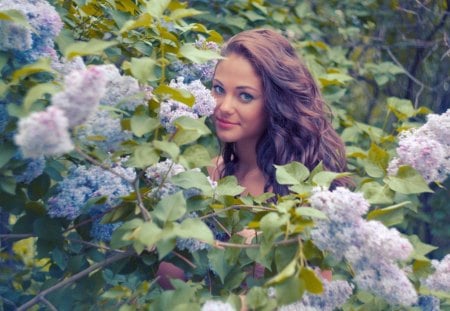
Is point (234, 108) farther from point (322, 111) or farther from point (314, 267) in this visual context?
point (314, 267)

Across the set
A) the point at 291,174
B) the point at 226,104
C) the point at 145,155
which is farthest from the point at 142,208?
the point at 226,104

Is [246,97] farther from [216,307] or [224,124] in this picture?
[216,307]

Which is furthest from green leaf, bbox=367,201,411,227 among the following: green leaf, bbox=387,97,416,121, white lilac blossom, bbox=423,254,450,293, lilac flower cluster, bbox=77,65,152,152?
green leaf, bbox=387,97,416,121

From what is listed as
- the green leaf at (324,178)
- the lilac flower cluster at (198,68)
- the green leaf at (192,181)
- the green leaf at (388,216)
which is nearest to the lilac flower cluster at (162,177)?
the green leaf at (192,181)

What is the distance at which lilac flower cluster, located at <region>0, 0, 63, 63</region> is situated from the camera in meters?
1.44

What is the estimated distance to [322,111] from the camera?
2.42 metres

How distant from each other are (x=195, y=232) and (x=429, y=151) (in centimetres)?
57

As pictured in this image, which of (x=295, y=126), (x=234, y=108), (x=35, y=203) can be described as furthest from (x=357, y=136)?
(x=35, y=203)

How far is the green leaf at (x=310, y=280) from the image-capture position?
125 centimetres

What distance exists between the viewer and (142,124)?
4.47 feet

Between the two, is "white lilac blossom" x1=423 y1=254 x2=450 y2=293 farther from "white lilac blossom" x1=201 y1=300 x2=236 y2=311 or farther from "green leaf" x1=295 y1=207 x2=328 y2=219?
"white lilac blossom" x1=201 y1=300 x2=236 y2=311

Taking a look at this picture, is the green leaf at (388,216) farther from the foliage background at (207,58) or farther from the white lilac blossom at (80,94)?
the white lilac blossom at (80,94)

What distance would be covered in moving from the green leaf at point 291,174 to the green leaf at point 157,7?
1.20 ft

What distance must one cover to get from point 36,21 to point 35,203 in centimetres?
39
